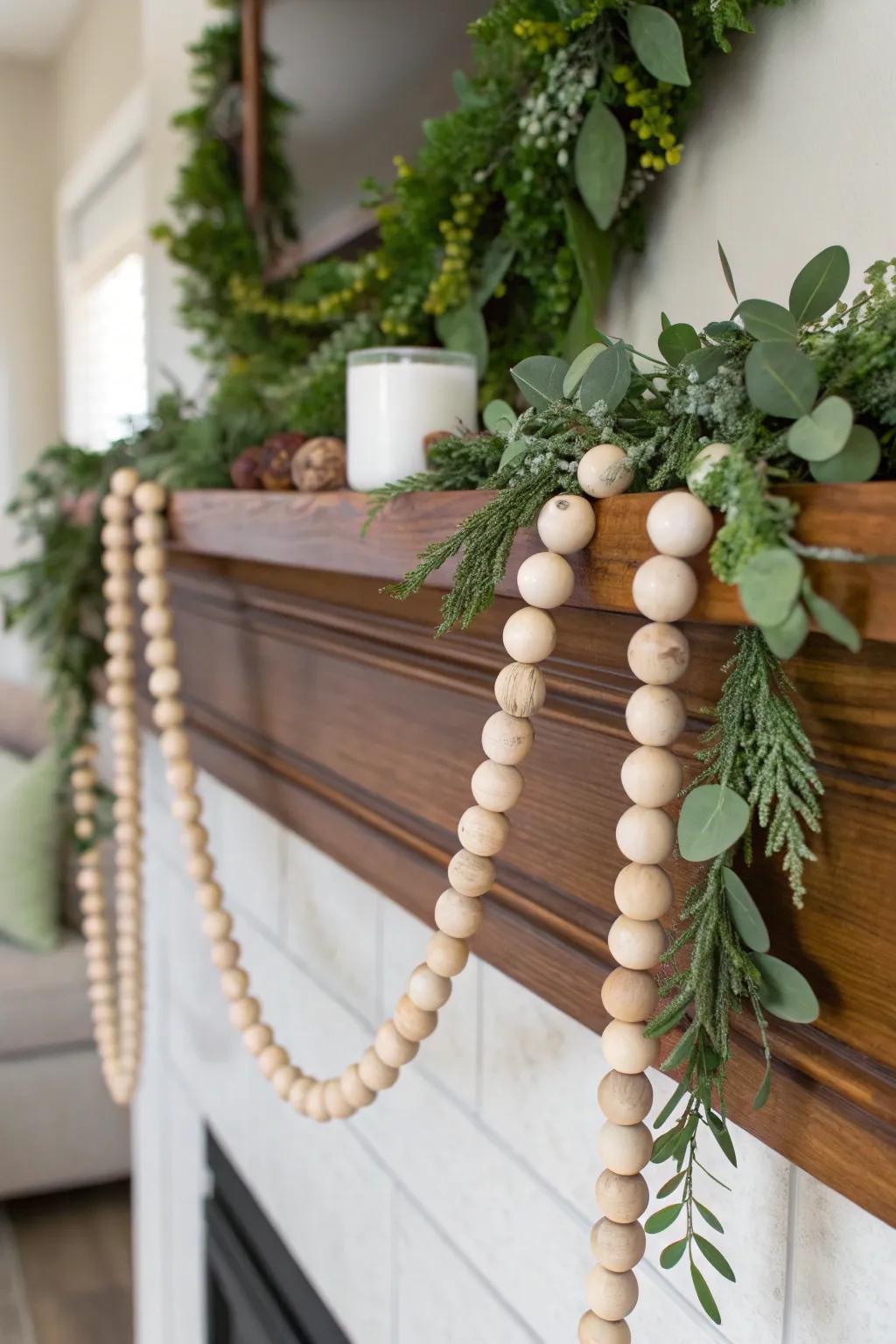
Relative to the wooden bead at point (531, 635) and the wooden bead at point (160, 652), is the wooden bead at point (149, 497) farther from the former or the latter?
the wooden bead at point (531, 635)

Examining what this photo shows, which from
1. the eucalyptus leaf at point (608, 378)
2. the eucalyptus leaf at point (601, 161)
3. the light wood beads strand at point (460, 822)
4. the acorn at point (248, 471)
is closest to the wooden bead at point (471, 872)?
the light wood beads strand at point (460, 822)

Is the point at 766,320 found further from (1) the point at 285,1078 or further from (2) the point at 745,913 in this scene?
(1) the point at 285,1078

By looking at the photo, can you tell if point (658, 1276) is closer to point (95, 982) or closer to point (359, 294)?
point (359, 294)

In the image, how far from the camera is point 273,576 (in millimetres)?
1037

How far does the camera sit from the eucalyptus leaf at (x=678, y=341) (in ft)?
1.62

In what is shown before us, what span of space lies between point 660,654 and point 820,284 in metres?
0.15

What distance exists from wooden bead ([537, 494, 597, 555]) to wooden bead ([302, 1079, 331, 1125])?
19.7 inches

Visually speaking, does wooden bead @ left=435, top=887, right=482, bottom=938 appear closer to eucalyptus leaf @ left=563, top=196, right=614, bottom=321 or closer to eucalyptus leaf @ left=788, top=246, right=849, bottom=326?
eucalyptus leaf @ left=788, top=246, right=849, bottom=326

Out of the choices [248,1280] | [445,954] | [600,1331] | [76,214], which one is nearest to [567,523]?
[445,954]

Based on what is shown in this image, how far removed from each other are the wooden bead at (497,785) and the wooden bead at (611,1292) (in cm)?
20

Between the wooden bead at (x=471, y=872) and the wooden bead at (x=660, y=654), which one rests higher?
the wooden bead at (x=660, y=654)

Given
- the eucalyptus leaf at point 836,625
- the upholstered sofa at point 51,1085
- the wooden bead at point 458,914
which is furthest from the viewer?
the upholstered sofa at point 51,1085

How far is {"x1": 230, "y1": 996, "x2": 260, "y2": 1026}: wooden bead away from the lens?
101 centimetres

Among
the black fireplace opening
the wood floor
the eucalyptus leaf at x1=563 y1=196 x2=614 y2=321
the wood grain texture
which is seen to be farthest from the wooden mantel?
the wood floor
